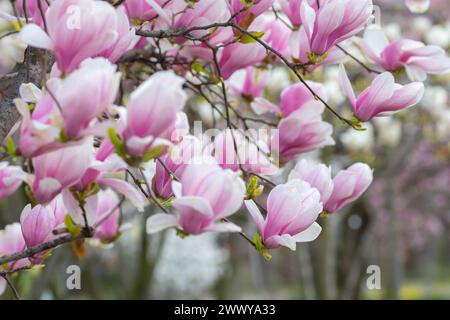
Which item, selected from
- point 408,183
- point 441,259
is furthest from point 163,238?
point 441,259

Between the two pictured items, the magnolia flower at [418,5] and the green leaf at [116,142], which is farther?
the magnolia flower at [418,5]

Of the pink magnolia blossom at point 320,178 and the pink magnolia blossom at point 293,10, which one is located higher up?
the pink magnolia blossom at point 293,10

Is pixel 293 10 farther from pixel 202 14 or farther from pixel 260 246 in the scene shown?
pixel 260 246

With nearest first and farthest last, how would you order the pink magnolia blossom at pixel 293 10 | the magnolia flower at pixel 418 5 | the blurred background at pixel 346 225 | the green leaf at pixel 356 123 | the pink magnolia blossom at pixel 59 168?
the pink magnolia blossom at pixel 59 168, the green leaf at pixel 356 123, the pink magnolia blossom at pixel 293 10, the magnolia flower at pixel 418 5, the blurred background at pixel 346 225

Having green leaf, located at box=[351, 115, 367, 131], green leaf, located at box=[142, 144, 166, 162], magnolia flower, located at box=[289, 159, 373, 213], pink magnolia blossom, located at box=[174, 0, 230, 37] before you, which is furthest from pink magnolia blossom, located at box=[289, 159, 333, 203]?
green leaf, located at box=[142, 144, 166, 162]

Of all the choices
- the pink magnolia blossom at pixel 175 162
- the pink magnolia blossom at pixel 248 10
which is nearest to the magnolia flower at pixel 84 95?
the pink magnolia blossom at pixel 175 162

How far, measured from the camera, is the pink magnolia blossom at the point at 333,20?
1.09 metres

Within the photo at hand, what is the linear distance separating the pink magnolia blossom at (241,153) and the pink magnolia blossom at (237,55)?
13 centimetres

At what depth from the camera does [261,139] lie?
1.37 m

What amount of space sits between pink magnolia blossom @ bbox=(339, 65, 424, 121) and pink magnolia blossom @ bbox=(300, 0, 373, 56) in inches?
2.3

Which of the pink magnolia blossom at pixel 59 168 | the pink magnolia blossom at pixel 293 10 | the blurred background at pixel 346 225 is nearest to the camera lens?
the pink magnolia blossom at pixel 59 168

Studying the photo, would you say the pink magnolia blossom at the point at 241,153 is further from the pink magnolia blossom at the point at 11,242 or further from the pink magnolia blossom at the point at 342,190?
the pink magnolia blossom at the point at 11,242

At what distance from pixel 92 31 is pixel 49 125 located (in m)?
0.14

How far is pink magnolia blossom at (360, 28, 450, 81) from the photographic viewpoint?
1.29 m
